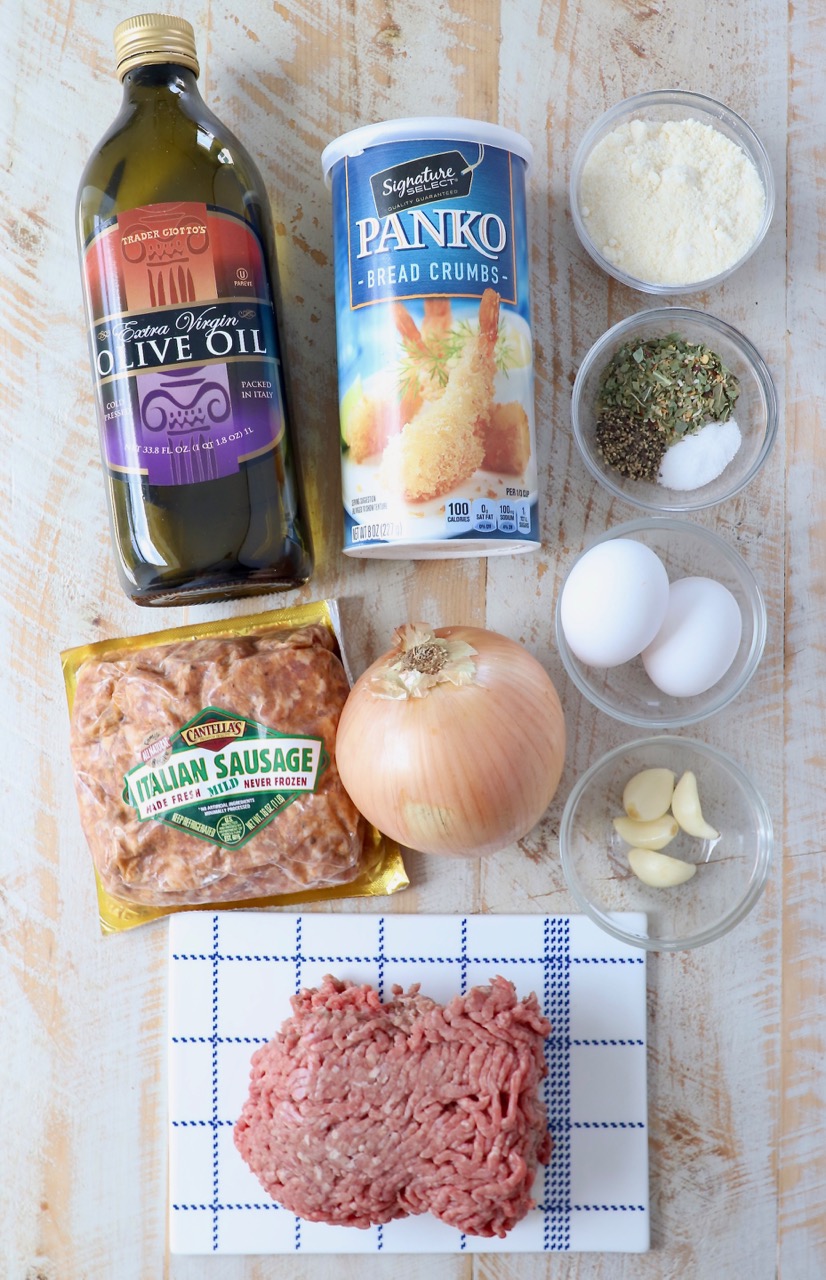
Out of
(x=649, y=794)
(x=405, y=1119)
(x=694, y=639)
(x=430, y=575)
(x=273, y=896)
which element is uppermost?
(x=430, y=575)

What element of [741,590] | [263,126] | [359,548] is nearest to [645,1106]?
[741,590]

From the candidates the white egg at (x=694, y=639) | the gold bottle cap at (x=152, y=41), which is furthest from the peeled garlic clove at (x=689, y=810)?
the gold bottle cap at (x=152, y=41)

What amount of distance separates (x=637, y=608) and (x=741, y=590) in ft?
0.70

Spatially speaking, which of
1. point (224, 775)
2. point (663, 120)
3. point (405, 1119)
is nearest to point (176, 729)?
point (224, 775)

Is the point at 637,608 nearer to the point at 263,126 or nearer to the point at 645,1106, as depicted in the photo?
the point at 645,1106

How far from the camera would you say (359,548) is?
2.92ft

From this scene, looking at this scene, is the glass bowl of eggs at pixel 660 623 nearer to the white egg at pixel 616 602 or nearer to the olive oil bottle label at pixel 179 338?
the white egg at pixel 616 602

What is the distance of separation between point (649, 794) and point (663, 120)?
0.73 meters

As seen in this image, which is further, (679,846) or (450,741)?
(679,846)

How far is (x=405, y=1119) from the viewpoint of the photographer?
851mm

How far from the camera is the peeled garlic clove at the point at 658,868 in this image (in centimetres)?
97

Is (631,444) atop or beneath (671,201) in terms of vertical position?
beneath

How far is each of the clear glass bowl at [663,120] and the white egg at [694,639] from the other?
32 cm

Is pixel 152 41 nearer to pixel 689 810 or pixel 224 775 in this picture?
pixel 224 775
